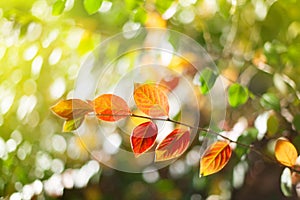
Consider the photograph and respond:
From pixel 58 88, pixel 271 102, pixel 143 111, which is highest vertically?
pixel 143 111

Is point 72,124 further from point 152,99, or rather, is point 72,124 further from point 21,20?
point 21,20

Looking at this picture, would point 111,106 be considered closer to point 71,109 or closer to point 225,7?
point 71,109

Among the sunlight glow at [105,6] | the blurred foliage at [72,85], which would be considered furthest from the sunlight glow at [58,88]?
the sunlight glow at [105,6]

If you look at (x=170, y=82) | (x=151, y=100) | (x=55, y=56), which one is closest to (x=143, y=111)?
(x=151, y=100)

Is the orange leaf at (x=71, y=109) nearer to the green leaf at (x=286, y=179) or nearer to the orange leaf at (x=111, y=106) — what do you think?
the orange leaf at (x=111, y=106)

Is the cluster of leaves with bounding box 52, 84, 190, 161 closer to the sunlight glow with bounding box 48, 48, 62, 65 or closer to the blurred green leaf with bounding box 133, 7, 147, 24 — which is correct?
the blurred green leaf with bounding box 133, 7, 147, 24

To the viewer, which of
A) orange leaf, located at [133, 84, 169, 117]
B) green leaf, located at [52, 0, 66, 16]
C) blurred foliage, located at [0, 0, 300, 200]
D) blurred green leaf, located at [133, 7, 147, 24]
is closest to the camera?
orange leaf, located at [133, 84, 169, 117]

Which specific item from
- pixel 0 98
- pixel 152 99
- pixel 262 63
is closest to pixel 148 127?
pixel 152 99

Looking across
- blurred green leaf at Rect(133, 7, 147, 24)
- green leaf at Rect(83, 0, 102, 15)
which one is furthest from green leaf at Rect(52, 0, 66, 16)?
blurred green leaf at Rect(133, 7, 147, 24)
